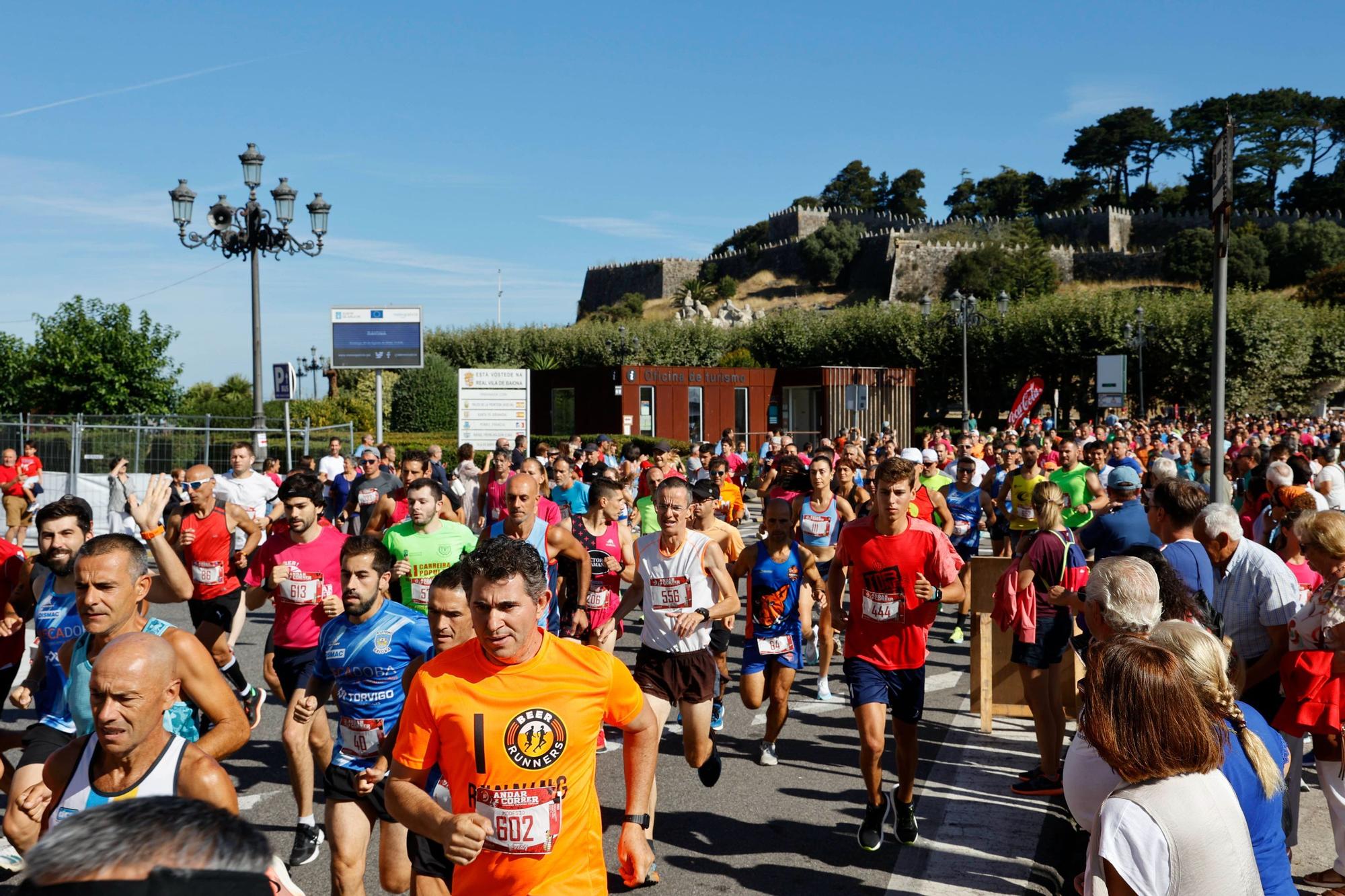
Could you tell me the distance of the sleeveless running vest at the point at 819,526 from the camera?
9289mm

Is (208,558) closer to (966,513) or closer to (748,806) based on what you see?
(748,806)

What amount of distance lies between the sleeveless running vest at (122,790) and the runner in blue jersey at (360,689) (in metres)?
1.44

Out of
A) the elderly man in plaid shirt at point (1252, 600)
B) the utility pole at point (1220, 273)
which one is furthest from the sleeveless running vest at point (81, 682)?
the utility pole at point (1220, 273)

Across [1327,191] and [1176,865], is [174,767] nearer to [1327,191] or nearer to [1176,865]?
[1176,865]

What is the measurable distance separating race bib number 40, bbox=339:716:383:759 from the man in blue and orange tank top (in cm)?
385

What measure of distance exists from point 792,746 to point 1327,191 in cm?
9540

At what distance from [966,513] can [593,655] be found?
870 centimetres

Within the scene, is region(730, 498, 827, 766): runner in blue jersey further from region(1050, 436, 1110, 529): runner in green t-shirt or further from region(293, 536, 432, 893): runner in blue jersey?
region(1050, 436, 1110, 529): runner in green t-shirt

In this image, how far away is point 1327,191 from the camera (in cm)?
8600

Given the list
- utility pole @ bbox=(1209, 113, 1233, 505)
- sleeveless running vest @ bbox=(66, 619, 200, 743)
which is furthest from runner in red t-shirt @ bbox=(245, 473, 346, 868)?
utility pole @ bbox=(1209, 113, 1233, 505)

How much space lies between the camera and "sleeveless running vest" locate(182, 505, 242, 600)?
8461mm

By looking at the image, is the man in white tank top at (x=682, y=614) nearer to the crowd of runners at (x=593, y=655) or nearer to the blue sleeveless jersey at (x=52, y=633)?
the crowd of runners at (x=593, y=655)

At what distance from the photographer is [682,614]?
6344mm

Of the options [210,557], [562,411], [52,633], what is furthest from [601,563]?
[562,411]
